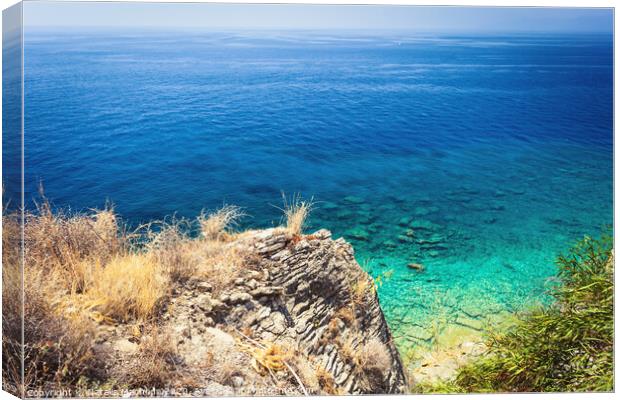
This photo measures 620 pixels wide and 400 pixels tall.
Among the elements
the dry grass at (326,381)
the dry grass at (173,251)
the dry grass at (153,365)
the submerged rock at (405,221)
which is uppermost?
the submerged rock at (405,221)

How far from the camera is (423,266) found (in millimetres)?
5762

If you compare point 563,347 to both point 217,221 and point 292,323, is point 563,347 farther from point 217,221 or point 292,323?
point 217,221

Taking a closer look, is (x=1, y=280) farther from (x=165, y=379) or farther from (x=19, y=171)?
(x=165, y=379)

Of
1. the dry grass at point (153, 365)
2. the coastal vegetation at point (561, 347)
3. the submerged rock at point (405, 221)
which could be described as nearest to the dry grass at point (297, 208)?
the submerged rock at point (405, 221)

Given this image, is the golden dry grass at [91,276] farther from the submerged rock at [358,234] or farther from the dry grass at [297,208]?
the submerged rock at [358,234]

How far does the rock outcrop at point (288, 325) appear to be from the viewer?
4922mm

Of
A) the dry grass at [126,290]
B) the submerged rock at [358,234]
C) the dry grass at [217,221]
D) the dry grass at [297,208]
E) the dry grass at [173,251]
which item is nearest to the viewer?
the dry grass at [126,290]

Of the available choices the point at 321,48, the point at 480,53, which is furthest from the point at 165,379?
the point at 480,53

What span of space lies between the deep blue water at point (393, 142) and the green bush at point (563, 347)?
25 cm

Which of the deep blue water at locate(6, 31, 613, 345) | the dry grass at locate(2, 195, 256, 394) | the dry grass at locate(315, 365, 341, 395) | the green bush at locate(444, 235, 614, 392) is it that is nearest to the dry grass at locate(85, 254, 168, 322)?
the dry grass at locate(2, 195, 256, 394)

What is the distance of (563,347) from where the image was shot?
5125mm

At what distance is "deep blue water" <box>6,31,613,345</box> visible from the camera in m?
5.37

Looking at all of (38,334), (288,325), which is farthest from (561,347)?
(38,334)

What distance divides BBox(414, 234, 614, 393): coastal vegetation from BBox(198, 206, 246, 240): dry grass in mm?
1999
